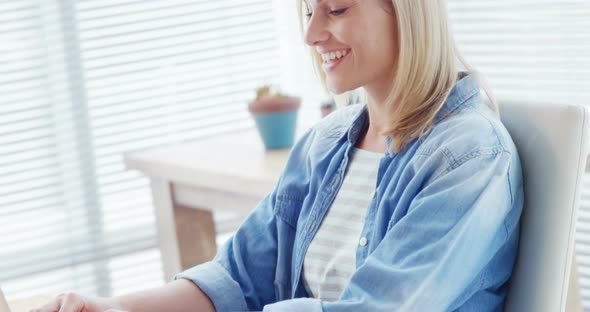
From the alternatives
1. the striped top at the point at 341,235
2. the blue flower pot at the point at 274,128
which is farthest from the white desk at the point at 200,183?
the striped top at the point at 341,235

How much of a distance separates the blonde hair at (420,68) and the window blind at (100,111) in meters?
1.72

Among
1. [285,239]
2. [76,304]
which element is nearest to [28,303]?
[76,304]

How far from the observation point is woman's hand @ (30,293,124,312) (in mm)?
1290

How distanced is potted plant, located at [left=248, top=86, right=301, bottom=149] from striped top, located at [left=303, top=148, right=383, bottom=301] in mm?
803

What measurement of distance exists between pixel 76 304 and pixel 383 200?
0.46 m

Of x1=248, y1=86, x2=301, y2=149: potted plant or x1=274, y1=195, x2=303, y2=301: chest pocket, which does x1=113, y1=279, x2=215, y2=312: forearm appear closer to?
x1=274, y1=195, x2=303, y2=301: chest pocket

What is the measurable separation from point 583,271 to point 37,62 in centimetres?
165

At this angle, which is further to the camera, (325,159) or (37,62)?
(37,62)

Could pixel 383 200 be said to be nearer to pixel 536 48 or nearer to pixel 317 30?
pixel 317 30

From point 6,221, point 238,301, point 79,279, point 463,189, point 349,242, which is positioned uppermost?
point 463,189

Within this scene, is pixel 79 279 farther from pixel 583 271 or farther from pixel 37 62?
pixel 583 271

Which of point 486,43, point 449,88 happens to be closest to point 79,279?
point 486,43

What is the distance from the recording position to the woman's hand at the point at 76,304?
1290mm

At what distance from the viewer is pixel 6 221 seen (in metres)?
2.77
